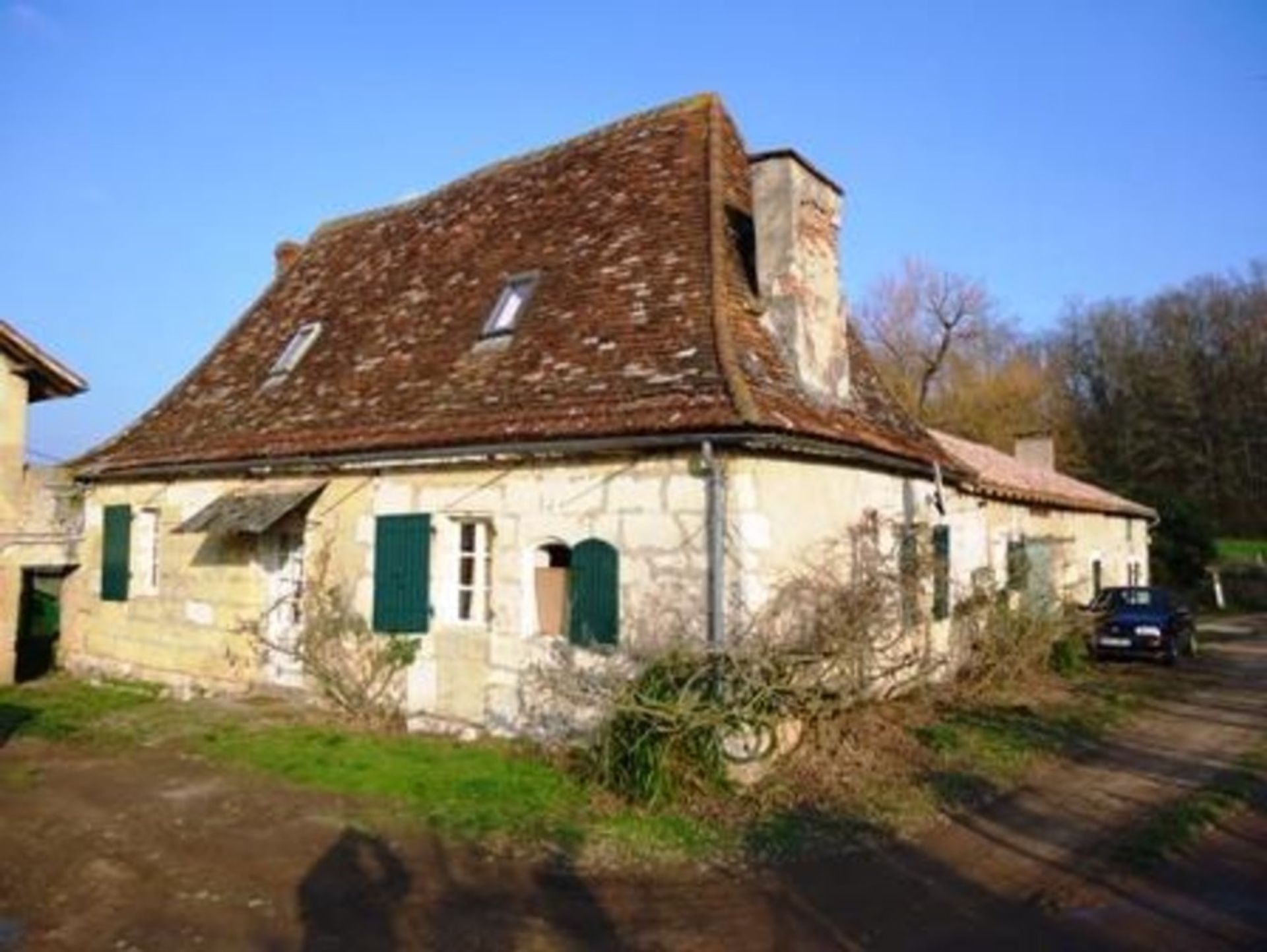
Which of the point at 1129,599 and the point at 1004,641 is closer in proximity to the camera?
the point at 1004,641

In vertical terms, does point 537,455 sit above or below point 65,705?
above

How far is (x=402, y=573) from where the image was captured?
1158 centimetres

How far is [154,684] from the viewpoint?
49.1 feet

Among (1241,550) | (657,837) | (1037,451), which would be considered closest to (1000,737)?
(657,837)

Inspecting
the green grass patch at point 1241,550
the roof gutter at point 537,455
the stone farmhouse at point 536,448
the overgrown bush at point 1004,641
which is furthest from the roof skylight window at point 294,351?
the green grass patch at point 1241,550

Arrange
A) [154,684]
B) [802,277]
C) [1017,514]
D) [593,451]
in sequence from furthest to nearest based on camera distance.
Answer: [1017,514] < [154,684] < [802,277] < [593,451]

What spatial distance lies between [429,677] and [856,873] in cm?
574

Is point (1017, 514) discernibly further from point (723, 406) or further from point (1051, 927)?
point (1051, 927)

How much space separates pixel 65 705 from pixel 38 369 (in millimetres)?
5669

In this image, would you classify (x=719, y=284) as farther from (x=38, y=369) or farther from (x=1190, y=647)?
(x=1190, y=647)

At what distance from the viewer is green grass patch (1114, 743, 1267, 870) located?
753 cm

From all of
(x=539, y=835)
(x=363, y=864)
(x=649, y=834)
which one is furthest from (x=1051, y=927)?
(x=363, y=864)

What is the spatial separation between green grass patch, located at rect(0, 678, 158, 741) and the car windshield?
17.0 m

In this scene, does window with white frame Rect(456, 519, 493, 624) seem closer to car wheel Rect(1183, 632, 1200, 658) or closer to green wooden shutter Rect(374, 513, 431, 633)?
green wooden shutter Rect(374, 513, 431, 633)
